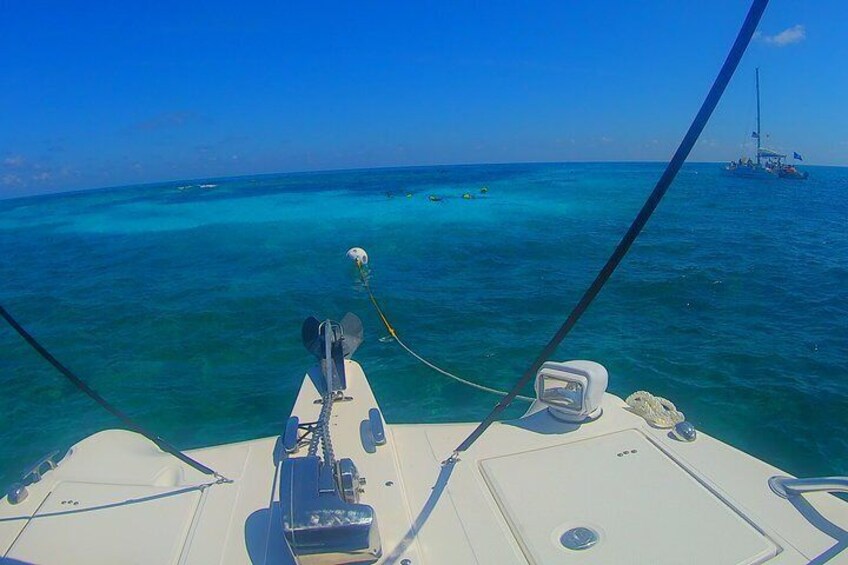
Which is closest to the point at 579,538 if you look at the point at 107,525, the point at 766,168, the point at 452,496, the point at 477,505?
the point at 477,505

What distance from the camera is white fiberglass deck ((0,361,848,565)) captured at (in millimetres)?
2859

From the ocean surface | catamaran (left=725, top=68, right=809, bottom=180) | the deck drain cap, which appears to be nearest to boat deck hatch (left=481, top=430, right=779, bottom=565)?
the deck drain cap

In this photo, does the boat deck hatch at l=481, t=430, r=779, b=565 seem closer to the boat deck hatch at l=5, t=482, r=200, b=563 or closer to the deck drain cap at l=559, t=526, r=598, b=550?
the deck drain cap at l=559, t=526, r=598, b=550

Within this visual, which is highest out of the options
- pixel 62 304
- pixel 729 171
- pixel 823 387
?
pixel 729 171

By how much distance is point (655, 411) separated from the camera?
170 inches

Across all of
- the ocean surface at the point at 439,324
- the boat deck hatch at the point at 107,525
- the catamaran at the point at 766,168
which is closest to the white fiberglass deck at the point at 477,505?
the boat deck hatch at the point at 107,525

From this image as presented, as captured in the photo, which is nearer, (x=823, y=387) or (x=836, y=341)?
(x=823, y=387)

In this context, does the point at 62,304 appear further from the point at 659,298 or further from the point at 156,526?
the point at 659,298

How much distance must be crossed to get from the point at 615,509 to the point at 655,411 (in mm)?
1449

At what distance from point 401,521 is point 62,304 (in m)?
16.3

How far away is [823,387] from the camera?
8.85m

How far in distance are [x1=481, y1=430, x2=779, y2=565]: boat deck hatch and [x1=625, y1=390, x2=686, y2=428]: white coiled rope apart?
1.16 feet

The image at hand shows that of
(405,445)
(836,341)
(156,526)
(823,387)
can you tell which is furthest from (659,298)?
(156,526)

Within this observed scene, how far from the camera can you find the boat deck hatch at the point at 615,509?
Result: 2771mm
